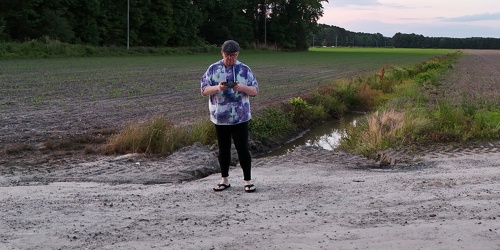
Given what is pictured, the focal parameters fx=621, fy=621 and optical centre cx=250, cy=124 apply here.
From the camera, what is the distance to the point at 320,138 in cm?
1811

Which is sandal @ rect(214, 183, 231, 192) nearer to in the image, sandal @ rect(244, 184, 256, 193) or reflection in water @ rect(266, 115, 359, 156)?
sandal @ rect(244, 184, 256, 193)

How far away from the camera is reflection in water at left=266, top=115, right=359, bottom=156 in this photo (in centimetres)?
1605

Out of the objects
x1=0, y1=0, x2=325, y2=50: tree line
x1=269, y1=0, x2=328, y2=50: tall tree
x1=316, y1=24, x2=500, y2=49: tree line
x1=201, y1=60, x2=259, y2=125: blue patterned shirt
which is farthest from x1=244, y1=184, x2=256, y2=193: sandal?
x1=316, y1=24, x2=500, y2=49: tree line

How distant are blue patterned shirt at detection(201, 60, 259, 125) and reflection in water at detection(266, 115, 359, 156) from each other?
7085 millimetres

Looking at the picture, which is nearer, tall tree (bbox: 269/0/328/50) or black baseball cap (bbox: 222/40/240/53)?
black baseball cap (bbox: 222/40/240/53)

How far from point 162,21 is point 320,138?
60.5m

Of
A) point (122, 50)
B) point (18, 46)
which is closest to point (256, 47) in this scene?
point (122, 50)

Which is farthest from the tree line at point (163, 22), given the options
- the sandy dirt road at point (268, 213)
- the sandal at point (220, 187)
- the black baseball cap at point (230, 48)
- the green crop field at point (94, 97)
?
the black baseball cap at point (230, 48)

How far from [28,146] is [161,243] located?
710 centimetres

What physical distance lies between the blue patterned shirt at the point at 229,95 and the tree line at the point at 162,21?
4738 centimetres

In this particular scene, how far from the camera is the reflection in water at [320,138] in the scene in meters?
16.0

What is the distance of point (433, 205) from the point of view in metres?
7.23

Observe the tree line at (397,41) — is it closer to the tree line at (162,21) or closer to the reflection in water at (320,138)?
the tree line at (162,21)

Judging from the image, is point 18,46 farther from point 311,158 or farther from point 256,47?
point 256,47
